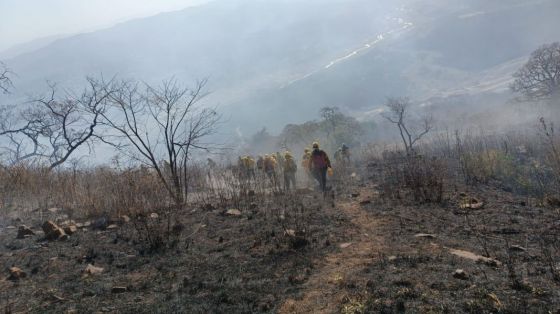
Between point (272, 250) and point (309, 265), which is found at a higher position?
point (272, 250)

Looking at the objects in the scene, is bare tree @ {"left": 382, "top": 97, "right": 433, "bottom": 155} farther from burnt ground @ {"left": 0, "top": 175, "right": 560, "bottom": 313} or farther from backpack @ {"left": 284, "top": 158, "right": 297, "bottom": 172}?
burnt ground @ {"left": 0, "top": 175, "right": 560, "bottom": 313}

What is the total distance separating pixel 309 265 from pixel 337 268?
0.38 meters

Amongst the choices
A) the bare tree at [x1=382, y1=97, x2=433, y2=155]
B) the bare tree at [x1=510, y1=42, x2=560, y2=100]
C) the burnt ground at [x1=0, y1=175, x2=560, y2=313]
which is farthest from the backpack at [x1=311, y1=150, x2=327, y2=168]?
the bare tree at [x1=510, y1=42, x2=560, y2=100]

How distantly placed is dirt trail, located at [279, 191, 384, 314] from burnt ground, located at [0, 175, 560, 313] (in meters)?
0.01

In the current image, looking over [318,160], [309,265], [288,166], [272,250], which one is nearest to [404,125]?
[288,166]

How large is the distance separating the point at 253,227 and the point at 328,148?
39320 millimetres

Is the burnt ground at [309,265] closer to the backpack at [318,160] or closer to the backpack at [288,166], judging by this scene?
the backpack at [318,160]

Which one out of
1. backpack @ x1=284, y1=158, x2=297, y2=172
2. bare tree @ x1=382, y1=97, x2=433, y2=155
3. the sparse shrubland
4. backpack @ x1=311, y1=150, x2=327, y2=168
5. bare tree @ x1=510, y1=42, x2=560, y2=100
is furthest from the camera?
bare tree @ x1=510, y1=42, x2=560, y2=100

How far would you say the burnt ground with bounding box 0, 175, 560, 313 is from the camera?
4.48 meters

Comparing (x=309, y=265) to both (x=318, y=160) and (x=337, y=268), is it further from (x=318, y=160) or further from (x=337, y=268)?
(x=318, y=160)

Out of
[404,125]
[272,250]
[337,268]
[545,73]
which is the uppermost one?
[545,73]

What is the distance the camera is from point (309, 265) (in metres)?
5.76

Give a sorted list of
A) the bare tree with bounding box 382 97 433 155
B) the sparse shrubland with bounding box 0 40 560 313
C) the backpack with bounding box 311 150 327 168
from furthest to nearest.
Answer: the bare tree with bounding box 382 97 433 155
the backpack with bounding box 311 150 327 168
the sparse shrubland with bounding box 0 40 560 313

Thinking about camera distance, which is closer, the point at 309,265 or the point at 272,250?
the point at 309,265
